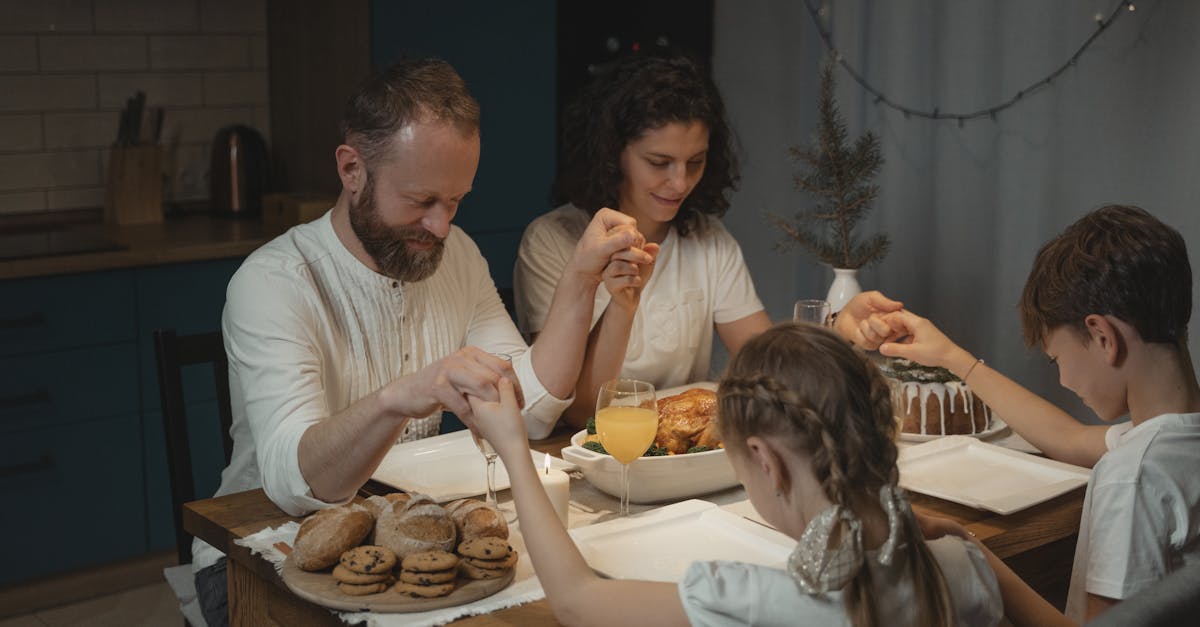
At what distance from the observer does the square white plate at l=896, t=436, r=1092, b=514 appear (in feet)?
6.11

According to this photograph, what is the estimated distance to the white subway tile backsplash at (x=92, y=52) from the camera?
146 inches

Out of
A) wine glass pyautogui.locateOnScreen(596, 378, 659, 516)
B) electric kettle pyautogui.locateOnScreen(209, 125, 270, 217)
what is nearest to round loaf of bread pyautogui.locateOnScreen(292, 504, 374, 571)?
wine glass pyautogui.locateOnScreen(596, 378, 659, 516)

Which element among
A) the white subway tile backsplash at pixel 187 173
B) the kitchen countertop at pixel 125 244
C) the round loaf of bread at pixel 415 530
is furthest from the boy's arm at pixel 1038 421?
the white subway tile backsplash at pixel 187 173

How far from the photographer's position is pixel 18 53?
3652 mm

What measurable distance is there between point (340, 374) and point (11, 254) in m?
1.51

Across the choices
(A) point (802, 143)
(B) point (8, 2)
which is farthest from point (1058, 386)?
(B) point (8, 2)

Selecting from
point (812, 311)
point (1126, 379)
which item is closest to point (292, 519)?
point (812, 311)

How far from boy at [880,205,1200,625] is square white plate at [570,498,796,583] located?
241 mm

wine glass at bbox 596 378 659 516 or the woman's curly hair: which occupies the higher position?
the woman's curly hair

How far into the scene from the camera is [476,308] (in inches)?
95.5

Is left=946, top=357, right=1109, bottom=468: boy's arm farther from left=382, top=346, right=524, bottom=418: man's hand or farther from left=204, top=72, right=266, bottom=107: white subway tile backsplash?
left=204, top=72, right=266, bottom=107: white subway tile backsplash

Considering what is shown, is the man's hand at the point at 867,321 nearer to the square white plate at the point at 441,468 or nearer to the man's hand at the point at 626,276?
the man's hand at the point at 626,276

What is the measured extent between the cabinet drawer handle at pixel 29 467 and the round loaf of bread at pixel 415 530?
6.69ft

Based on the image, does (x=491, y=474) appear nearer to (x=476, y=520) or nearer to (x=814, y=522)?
(x=476, y=520)
